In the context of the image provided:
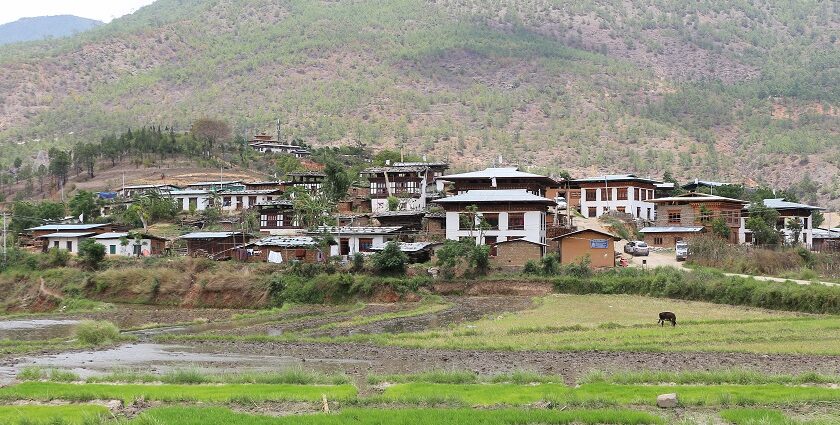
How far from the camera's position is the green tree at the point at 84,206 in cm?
7338

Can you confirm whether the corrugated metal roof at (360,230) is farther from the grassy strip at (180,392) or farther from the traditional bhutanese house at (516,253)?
the grassy strip at (180,392)

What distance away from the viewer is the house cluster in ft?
179

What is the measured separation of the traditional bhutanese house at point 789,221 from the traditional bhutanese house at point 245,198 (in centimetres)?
3948

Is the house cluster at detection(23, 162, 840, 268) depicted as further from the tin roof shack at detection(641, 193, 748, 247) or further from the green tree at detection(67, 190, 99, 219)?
the green tree at detection(67, 190, 99, 219)

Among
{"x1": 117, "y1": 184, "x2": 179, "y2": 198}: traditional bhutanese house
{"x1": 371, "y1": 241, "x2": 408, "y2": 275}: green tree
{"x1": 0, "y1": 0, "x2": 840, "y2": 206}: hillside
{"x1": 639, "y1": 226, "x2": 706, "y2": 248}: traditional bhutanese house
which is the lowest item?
{"x1": 371, "y1": 241, "x2": 408, "y2": 275}: green tree

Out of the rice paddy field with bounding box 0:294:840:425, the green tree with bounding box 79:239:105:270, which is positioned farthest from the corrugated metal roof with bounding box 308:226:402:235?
the rice paddy field with bounding box 0:294:840:425

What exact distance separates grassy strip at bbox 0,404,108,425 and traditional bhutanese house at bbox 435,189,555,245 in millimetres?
37462

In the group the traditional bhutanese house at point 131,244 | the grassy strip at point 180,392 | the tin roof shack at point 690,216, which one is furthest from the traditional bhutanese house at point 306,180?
the grassy strip at point 180,392

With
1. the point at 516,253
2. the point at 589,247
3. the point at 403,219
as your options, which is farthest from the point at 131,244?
the point at 589,247

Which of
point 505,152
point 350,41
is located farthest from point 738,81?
point 350,41

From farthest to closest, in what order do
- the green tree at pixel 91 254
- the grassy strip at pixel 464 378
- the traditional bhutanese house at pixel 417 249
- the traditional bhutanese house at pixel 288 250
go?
the green tree at pixel 91 254
the traditional bhutanese house at pixel 288 250
the traditional bhutanese house at pixel 417 249
the grassy strip at pixel 464 378

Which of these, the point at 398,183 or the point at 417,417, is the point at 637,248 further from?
the point at 417,417

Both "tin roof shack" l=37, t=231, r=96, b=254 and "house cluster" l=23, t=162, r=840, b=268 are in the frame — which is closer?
"house cluster" l=23, t=162, r=840, b=268

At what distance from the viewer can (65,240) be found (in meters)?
65.0
